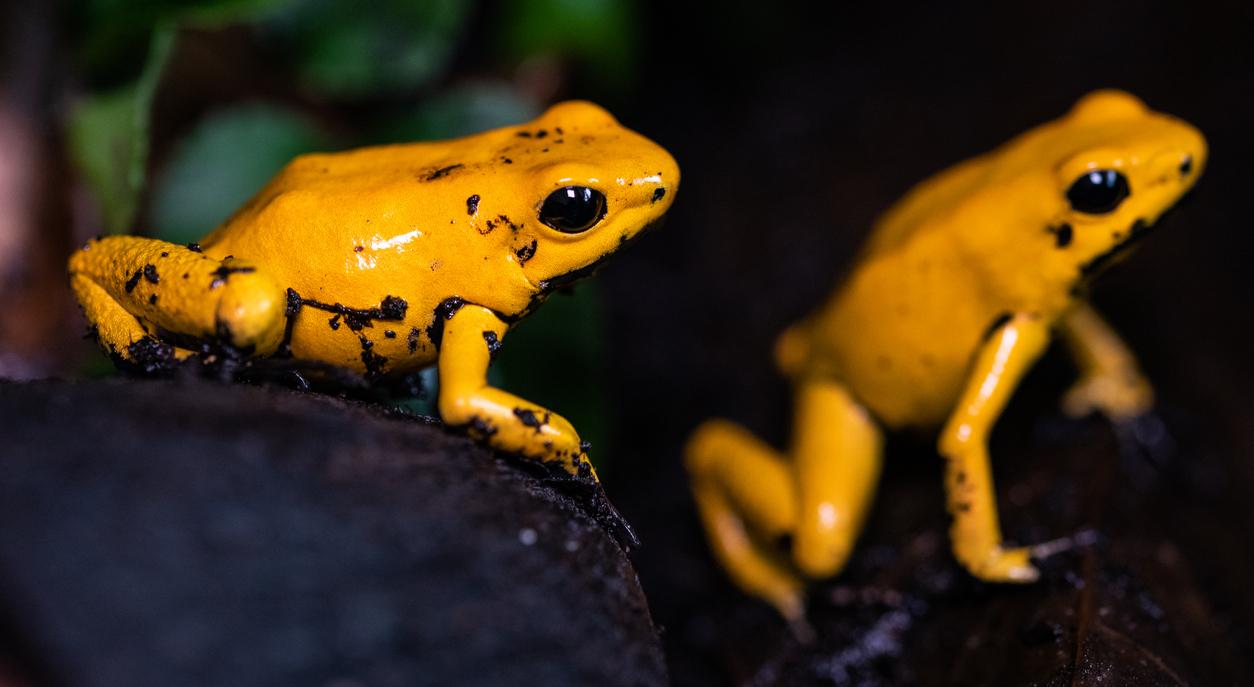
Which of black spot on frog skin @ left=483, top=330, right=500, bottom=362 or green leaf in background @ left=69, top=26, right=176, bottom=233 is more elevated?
green leaf in background @ left=69, top=26, right=176, bottom=233

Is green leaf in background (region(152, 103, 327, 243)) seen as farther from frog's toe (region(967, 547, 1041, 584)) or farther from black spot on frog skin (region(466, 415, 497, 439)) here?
frog's toe (region(967, 547, 1041, 584))

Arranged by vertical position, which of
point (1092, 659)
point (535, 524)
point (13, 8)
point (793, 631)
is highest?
point (13, 8)

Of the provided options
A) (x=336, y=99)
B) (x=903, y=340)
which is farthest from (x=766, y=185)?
(x=336, y=99)

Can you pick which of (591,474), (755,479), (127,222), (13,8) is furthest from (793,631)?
(13,8)

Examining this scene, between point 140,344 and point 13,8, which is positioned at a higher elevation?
point 13,8

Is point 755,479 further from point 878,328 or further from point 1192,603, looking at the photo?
point 1192,603

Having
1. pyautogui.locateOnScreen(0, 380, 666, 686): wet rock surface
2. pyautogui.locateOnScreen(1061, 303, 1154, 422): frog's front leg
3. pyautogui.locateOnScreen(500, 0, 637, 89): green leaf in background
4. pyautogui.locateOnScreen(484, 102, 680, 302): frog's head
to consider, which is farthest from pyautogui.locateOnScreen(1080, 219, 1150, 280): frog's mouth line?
pyautogui.locateOnScreen(500, 0, 637, 89): green leaf in background
